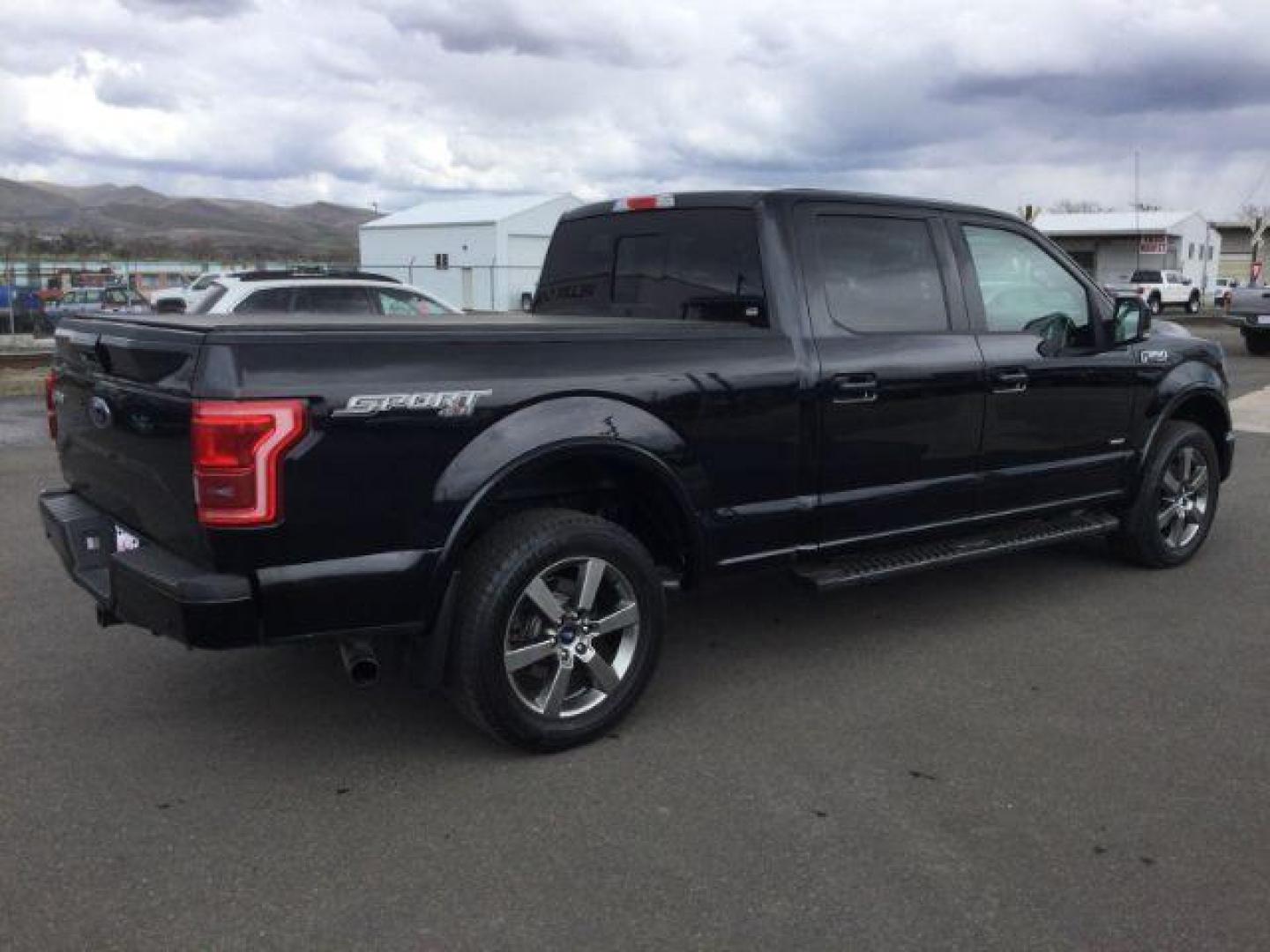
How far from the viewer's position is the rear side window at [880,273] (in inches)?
176

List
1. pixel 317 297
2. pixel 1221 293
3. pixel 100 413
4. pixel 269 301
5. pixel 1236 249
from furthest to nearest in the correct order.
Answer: pixel 1236 249 → pixel 1221 293 → pixel 317 297 → pixel 269 301 → pixel 100 413

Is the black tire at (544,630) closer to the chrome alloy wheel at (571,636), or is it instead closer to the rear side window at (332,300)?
the chrome alloy wheel at (571,636)

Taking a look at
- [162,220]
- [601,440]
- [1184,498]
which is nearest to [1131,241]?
[1184,498]

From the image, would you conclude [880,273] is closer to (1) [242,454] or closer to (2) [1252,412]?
(1) [242,454]

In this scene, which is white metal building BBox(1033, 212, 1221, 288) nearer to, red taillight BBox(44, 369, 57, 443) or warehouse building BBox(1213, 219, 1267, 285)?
warehouse building BBox(1213, 219, 1267, 285)

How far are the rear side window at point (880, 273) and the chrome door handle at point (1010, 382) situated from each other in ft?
1.14

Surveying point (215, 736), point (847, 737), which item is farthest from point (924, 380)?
point (215, 736)

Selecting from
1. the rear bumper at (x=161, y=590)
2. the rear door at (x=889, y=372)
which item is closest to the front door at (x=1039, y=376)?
the rear door at (x=889, y=372)

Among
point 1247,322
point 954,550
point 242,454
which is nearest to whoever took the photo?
point 242,454

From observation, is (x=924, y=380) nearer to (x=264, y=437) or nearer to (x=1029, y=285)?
(x=1029, y=285)

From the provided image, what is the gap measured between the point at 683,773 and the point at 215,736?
1622 millimetres

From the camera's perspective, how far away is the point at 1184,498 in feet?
19.8

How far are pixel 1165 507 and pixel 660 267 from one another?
10.3 ft

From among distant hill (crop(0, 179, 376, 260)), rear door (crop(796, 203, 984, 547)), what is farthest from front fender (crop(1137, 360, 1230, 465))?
distant hill (crop(0, 179, 376, 260))
